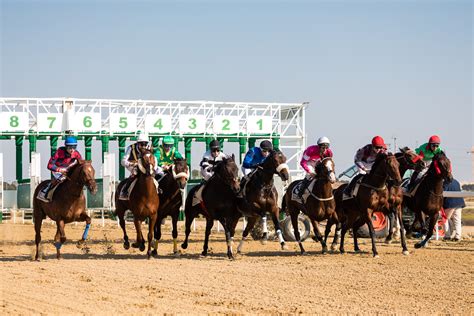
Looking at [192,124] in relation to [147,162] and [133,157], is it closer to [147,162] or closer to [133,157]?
[133,157]

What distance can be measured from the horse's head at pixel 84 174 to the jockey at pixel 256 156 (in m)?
3.02

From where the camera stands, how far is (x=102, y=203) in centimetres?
3366

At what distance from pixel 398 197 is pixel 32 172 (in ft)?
69.4

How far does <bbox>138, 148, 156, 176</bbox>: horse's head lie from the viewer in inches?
Answer: 653

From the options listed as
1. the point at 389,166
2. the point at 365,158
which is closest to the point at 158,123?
the point at 365,158

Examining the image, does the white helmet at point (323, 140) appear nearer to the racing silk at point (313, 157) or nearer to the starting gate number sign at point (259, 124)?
the racing silk at point (313, 157)

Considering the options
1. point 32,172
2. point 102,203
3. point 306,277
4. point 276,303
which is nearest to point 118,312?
point 276,303

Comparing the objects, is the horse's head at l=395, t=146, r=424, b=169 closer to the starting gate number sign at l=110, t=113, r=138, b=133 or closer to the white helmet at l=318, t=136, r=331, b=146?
the white helmet at l=318, t=136, r=331, b=146

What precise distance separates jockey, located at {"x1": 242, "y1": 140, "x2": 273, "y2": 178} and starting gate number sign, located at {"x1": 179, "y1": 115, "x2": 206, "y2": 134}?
2283cm

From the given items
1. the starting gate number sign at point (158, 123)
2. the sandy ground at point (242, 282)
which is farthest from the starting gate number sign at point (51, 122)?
the sandy ground at point (242, 282)

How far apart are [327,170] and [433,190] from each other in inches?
114

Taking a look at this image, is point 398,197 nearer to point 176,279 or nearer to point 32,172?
point 176,279

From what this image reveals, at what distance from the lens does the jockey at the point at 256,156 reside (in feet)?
58.3

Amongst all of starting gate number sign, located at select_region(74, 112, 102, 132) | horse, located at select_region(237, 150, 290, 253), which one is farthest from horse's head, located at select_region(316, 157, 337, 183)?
starting gate number sign, located at select_region(74, 112, 102, 132)
